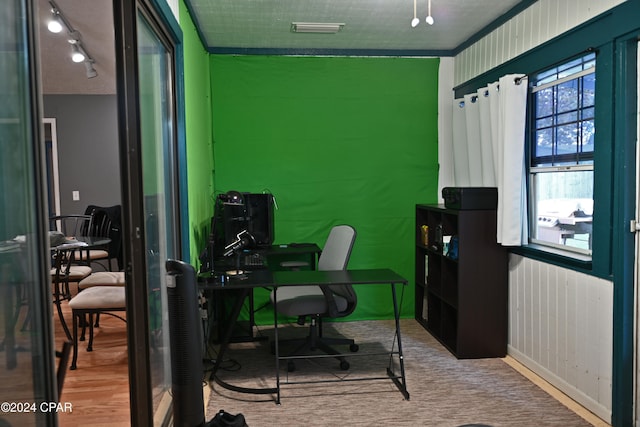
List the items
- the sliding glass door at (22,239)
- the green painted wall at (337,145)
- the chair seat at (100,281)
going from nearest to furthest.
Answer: the sliding glass door at (22,239) → the chair seat at (100,281) → the green painted wall at (337,145)

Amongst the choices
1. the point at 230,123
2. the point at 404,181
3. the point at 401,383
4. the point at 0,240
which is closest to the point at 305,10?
the point at 230,123

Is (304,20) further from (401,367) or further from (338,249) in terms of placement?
(401,367)

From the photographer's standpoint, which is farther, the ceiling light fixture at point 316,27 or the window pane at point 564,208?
the ceiling light fixture at point 316,27

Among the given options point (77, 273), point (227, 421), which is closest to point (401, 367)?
point (227, 421)

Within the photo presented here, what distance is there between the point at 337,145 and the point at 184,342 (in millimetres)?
3069

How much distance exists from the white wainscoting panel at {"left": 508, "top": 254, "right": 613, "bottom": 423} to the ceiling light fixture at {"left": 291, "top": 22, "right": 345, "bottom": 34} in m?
2.37

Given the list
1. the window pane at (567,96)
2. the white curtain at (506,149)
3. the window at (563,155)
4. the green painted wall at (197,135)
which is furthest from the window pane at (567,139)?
the green painted wall at (197,135)

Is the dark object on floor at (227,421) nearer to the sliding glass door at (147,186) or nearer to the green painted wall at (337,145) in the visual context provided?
the sliding glass door at (147,186)

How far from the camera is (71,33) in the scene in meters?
4.33

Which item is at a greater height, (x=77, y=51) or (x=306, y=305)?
(x=77, y=51)

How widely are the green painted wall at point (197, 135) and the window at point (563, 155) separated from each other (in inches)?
99.3

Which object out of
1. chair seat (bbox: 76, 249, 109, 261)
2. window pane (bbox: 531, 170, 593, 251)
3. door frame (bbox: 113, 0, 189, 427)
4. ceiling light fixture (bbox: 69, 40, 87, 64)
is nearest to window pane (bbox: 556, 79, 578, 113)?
window pane (bbox: 531, 170, 593, 251)

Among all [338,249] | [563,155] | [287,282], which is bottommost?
[287,282]

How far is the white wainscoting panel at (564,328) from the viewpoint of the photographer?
2938 millimetres
